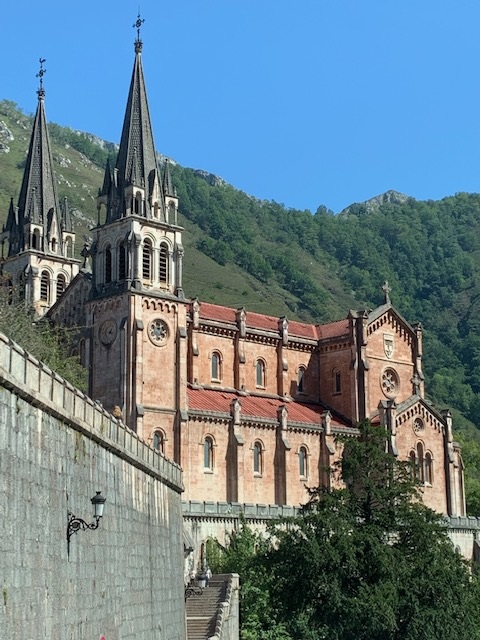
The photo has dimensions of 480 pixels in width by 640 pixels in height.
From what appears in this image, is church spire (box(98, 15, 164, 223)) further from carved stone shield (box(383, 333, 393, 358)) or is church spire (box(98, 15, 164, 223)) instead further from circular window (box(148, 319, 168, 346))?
carved stone shield (box(383, 333, 393, 358))

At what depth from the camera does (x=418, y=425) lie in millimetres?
80062

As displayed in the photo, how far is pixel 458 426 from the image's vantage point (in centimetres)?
15762

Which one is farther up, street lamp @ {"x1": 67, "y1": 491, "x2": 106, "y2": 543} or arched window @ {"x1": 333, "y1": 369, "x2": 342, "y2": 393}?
arched window @ {"x1": 333, "y1": 369, "x2": 342, "y2": 393}

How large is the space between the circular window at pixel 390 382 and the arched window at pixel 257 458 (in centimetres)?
1289

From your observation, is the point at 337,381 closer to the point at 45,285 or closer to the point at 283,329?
the point at 283,329

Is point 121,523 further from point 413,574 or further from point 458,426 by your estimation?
point 458,426

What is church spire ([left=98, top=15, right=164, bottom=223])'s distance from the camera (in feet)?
230

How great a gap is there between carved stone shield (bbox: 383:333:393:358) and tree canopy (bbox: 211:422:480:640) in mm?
29013

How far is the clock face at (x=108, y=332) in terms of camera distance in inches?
2702

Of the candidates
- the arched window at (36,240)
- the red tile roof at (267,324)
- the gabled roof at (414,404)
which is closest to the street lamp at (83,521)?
the red tile roof at (267,324)

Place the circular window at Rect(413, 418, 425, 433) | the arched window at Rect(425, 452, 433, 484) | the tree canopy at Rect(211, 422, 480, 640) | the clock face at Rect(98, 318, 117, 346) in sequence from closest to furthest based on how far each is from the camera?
the tree canopy at Rect(211, 422, 480, 640)
the clock face at Rect(98, 318, 117, 346)
the circular window at Rect(413, 418, 425, 433)
the arched window at Rect(425, 452, 433, 484)

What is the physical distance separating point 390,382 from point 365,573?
1344 inches

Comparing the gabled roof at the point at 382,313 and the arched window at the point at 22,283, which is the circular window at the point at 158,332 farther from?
the gabled roof at the point at 382,313

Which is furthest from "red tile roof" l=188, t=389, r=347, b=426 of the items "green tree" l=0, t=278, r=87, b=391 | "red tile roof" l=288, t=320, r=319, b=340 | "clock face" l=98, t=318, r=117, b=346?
"green tree" l=0, t=278, r=87, b=391
